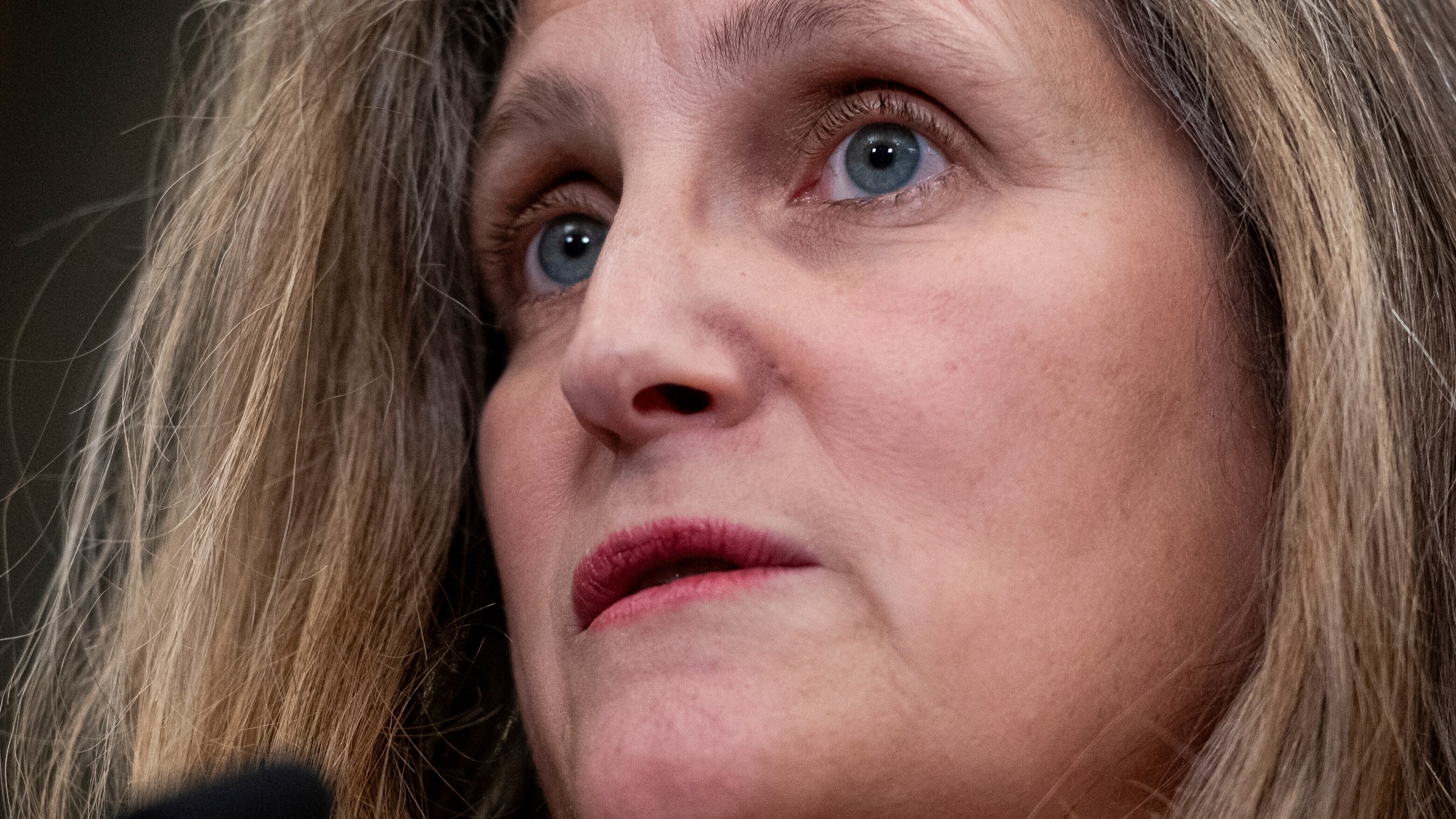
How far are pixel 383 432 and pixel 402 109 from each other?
315 mm

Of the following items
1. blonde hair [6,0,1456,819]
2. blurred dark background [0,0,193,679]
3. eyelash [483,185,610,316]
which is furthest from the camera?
blurred dark background [0,0,193,679]

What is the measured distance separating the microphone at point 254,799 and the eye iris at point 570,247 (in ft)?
2.07

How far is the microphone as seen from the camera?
60 centimetres

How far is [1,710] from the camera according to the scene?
1200 mm

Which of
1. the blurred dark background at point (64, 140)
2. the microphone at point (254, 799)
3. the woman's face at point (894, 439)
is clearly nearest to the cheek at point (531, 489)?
the woman's face at point (894, 439)

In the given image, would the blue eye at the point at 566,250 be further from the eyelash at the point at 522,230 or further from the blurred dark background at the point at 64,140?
the blurred dark background at the point at 64,140

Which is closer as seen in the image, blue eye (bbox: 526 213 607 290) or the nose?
the nose

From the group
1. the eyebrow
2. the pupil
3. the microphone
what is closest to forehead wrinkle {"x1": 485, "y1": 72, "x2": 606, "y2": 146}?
Result: the eyebrow

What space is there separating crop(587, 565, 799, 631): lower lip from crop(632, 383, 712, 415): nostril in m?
0.11

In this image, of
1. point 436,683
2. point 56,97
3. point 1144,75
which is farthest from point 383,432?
point 56,97

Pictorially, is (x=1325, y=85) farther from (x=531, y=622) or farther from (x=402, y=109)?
(x=402, y=109)

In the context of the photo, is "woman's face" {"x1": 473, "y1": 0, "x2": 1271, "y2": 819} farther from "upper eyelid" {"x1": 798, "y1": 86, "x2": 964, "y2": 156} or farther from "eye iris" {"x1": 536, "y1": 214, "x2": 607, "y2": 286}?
"eye iris" {"x1": 536, "y1": 214, "x2": 607, "y2": 286}

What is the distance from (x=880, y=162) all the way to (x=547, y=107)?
287 millimetres

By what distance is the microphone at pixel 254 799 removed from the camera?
23.5 inches
